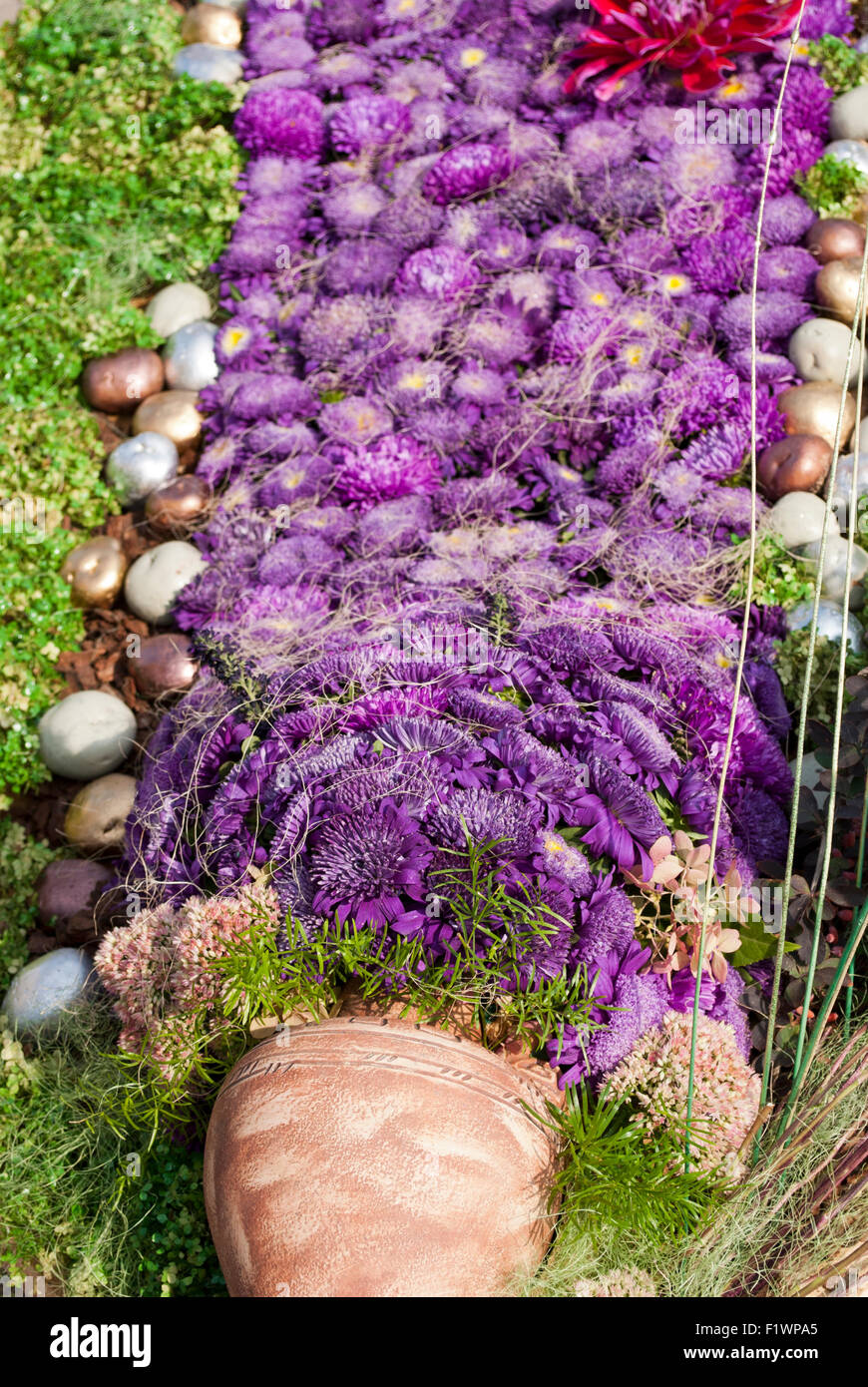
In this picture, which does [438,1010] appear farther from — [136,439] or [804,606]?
[136,439]

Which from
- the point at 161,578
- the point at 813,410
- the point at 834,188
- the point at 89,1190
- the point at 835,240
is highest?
the point at 834,188

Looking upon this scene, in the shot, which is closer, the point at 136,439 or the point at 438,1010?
the point at 438,1010

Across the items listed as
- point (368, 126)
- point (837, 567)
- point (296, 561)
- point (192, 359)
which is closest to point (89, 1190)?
point (296, 561)

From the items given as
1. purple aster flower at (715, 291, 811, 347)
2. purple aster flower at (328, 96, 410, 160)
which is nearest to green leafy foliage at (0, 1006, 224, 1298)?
purple aster flower at (715, 291, 811, 347)

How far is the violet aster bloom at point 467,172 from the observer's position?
391 cm

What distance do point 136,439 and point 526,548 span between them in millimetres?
1473

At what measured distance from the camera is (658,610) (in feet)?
9.01

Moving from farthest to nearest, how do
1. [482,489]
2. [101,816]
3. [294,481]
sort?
[294,481] < [482,489] < [101,816]

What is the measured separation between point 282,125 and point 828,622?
9.89 ft

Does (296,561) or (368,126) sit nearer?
(296,561)

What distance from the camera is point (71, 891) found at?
2.89 m

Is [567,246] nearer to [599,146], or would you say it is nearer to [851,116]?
[599,146]

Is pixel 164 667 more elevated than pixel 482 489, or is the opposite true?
pixel 482 489
